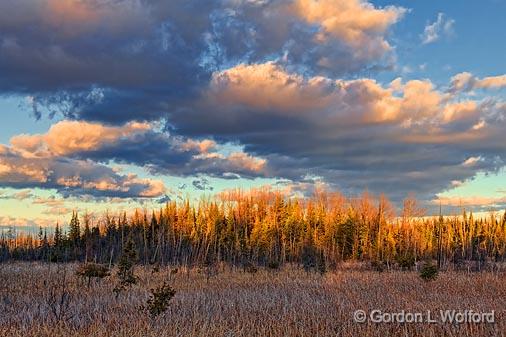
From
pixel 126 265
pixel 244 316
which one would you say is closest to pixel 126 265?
pixel 126 265

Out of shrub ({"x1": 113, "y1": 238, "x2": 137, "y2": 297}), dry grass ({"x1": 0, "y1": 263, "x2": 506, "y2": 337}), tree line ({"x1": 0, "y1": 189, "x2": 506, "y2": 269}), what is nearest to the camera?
dry grass ({"x1": 0, "y1": 263, "x2": 506, "y2": 337})

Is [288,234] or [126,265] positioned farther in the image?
[288,234]

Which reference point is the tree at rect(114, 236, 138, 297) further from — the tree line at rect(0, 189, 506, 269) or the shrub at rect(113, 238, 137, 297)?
the tree line at rect(0, 189, 506, 269)

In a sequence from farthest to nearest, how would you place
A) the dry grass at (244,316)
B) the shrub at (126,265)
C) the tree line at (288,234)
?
the tree line at (288,234) → the shrub at (126,265) → the dry grass at (244,316)

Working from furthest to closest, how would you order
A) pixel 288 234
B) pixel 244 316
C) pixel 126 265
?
pixel 288 234, pixel 126 265, pixel 244 316

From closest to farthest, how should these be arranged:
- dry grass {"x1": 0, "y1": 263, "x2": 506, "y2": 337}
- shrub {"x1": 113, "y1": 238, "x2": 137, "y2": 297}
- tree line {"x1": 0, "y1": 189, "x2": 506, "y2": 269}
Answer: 1. dry grass {"x1": 0, "y1": 263, "x2": 506, "y2": 337}
2. shrub {"x1": 113, "y1": 238, "x2": 137, "y2": 297}
3. tree line {"x1": 0, "y1": 189, "x2": 506, "y2": 269}

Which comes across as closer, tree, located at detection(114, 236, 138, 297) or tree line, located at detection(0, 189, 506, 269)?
tree, located at detection(114, 236, 138, 297)

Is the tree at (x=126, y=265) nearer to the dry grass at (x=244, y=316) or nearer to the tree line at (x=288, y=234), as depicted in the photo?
the dry grass at (x=244, y=316)

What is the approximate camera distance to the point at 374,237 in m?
73.1

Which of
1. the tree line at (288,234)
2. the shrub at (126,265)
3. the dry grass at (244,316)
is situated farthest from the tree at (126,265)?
the tree line at (288,234)

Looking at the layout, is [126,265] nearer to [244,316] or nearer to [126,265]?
[126,265]

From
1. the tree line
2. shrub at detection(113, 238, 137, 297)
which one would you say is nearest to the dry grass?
shrub at detection(113, 238, 137, 297)

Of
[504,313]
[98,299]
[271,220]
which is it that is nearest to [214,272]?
[98,299]

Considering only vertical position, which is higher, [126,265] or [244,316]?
[126,265]
